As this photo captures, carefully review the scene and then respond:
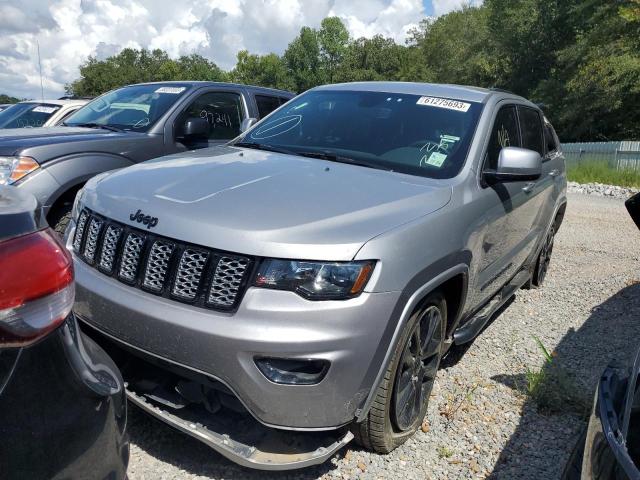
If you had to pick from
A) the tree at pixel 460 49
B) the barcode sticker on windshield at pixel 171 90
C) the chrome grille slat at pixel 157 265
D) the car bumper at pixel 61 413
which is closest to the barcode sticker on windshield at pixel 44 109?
the barcode sticker on windshield at pixel 171 90

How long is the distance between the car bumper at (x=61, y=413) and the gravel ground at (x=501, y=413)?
0.67 metres

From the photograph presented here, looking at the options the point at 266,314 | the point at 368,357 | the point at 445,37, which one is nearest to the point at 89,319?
the point at 266,314

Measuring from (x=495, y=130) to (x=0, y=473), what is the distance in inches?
134

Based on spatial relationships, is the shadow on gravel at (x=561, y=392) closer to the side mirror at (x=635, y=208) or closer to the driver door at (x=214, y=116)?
the side mirror at (x=635, y=208)

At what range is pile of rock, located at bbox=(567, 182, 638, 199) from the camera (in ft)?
47.7

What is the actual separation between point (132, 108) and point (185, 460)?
4.15 metres

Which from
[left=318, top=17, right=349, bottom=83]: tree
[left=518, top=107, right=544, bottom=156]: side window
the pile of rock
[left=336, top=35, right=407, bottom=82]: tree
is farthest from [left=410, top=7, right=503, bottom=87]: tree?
[left=518, top=107, right=544, bottom=156]: side window

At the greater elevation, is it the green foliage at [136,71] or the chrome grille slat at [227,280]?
the chrome grille slat at [227,280]

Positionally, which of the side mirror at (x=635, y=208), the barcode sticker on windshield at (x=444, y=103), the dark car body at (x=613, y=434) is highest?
the barcode sticker on windshield at (x=444, y=103)

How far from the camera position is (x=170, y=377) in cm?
264

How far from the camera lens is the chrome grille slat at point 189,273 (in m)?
2.31

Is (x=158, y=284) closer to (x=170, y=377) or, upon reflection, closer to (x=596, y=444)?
(x=170, y=377)

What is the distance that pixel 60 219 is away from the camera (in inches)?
180

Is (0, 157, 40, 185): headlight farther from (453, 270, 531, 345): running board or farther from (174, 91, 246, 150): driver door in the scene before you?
(453, 270, 531, 345): running board
